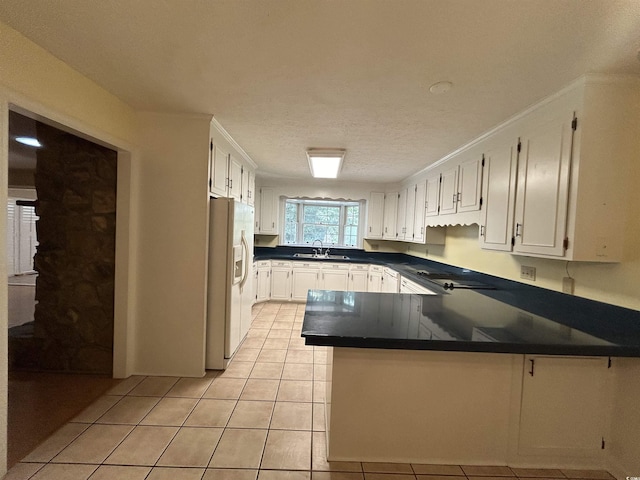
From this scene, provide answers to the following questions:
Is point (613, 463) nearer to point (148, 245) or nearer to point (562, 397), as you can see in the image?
point (562, 397)

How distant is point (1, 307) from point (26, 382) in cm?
143

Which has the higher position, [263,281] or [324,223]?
[324,223]

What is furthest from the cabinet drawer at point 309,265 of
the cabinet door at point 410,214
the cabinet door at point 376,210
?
the cabinet door at point 410,214

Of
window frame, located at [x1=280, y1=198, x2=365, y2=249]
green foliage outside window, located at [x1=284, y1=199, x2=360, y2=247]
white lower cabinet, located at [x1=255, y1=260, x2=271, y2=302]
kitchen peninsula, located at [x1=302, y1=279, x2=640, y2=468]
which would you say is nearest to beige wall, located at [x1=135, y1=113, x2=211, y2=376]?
kitchen peninsula, located at [x1=302, y1=279, x2=640, y2=468]

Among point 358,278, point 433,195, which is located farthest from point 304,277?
point 433,195

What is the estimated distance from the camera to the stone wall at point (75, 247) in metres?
2.44

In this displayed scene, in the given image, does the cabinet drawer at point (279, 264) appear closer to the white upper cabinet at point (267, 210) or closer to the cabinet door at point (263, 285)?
the cabinet door at point (263, 285)

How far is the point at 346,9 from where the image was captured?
1197 mm

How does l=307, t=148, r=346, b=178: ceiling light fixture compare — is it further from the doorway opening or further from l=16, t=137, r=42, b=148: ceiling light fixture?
l=16, t=137, r=42, b=148: ceiling light fixture

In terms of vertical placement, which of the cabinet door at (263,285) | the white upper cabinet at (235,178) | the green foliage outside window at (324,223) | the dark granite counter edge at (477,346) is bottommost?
the cabinet door at (263,285)

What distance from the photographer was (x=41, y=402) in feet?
6.94

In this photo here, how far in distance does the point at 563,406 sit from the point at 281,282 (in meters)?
4.05

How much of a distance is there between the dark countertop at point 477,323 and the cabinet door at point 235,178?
1646 millimetres

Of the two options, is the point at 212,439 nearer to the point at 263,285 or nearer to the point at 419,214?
the point at 263,285
